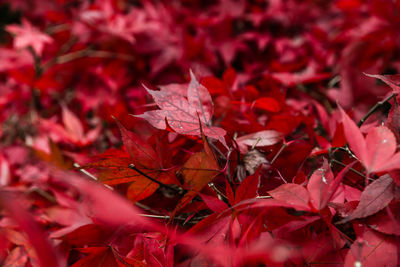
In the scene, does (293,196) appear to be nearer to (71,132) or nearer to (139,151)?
(139,151)

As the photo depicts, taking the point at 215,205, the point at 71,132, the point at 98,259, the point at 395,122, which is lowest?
the point at 71,132

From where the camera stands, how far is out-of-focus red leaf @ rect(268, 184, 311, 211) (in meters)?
0.29

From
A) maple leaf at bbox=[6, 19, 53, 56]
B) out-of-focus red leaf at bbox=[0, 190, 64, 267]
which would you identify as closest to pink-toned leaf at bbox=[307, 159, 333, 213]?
out-of-focus red leaf at bbox=[0, 190, 64, 267]

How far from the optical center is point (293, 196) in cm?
30

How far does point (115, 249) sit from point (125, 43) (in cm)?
78

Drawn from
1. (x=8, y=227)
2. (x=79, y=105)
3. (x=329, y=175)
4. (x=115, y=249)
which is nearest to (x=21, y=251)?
(x=8, y=227)

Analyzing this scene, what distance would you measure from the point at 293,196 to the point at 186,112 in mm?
177

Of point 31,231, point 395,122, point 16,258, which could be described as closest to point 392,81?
point 395,122

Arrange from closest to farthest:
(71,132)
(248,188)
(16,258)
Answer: (248,188) < (16,258) < (71,132)

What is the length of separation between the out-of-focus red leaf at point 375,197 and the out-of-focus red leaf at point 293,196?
2.1 inches

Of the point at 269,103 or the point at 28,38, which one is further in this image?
the point at 28,38

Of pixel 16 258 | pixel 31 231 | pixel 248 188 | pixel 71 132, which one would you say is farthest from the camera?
pixel 71 132

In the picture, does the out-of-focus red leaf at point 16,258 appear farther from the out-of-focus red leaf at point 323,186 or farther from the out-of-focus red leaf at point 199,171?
the out-of-focus red leaf at point 323,186

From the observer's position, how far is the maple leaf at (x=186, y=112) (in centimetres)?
36
